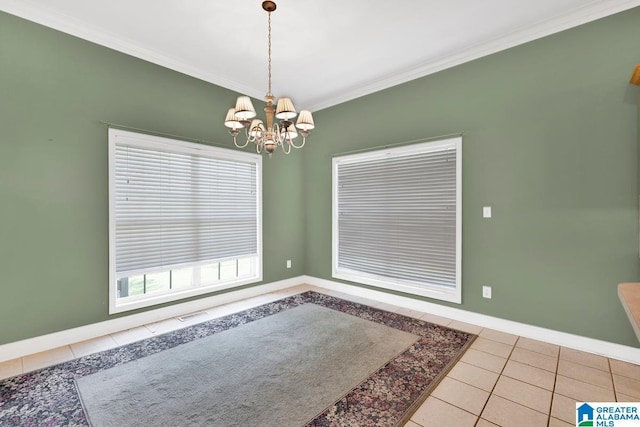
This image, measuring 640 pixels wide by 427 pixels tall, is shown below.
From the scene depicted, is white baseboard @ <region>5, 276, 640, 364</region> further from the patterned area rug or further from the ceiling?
the ceiling

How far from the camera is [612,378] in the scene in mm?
2252

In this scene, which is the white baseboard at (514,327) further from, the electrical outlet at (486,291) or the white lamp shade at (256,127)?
the white lamp shade at (256,127)

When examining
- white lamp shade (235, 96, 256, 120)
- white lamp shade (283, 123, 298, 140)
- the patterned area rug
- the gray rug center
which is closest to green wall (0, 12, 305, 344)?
the patterned area rug

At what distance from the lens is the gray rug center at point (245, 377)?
1.89 m

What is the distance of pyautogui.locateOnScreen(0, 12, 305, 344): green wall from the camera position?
2572 mm

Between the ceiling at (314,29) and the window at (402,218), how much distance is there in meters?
1.10

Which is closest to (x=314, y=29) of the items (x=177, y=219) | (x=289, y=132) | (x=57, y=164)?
(x=289, y=132)

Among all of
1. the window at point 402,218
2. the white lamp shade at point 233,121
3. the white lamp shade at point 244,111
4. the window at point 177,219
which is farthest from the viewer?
the window at point 402,218

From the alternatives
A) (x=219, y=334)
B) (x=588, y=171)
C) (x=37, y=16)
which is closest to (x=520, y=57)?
(x=588, y=171)

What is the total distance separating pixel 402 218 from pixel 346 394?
2443mm

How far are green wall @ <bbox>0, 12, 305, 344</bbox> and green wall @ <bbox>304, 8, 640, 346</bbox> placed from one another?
3.66m

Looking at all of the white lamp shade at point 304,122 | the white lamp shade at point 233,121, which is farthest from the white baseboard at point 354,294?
the white lamp shade at point 304,122

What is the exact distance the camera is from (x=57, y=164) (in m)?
2.78

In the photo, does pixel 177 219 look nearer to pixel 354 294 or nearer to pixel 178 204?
pixel 178 204
